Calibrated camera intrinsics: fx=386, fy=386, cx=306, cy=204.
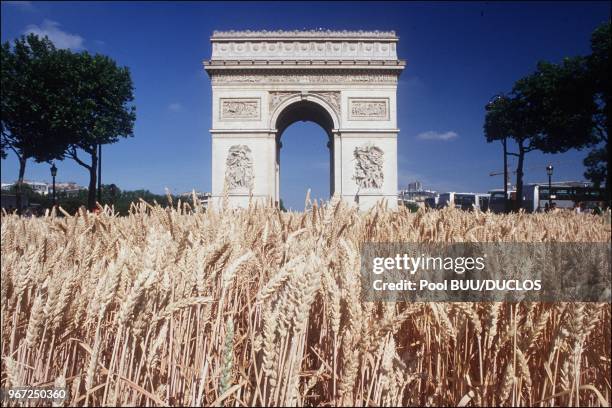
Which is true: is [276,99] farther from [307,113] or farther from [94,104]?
[94,104]

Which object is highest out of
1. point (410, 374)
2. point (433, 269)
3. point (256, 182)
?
point (256, 182)

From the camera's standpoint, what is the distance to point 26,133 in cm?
2084

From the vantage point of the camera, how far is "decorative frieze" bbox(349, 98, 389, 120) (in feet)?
63.0

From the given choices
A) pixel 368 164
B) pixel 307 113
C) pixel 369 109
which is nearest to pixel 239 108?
A: pixel 307 113

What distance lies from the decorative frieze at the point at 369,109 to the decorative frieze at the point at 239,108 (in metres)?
4.79

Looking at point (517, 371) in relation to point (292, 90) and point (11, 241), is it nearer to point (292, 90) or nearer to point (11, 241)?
point (11, 241)

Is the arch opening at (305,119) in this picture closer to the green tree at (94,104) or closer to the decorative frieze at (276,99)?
the decorative frieze at (276,99)

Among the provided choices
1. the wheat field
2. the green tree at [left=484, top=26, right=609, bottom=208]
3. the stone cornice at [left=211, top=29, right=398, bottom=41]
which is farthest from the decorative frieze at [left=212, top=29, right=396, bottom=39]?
the wheat field

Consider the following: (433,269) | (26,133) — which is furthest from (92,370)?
(26,133)

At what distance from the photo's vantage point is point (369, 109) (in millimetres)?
19344

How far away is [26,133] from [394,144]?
1957 centimetres

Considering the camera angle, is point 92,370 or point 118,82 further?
point 118,82

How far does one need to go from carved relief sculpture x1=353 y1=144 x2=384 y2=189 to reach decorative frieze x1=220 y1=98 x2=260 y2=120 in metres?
5.46

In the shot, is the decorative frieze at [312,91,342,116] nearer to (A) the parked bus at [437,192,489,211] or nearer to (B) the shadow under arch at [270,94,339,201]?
(B) the shadow under arch at [270,94,339,201]
